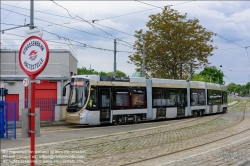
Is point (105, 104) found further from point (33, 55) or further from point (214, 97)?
point (214, 97)

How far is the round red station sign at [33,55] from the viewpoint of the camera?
5.54m

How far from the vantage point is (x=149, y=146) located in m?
13.6

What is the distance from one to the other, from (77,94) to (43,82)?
7.16m

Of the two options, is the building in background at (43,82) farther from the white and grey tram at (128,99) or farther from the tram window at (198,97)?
the tram window at (198,97)

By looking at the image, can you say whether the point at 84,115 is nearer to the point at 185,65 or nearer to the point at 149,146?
the point at 149,146

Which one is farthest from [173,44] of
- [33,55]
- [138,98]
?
[33,55]

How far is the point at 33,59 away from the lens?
5625 mm

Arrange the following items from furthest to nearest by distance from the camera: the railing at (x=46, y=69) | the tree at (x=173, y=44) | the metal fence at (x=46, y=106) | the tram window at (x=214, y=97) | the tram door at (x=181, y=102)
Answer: the tree at (x=173, y=44), the tram window at (x=214, y=97), the tram door at (x=181, y=102), the railing at (x=46, y=69), the metal fence at (x=46, y=106)

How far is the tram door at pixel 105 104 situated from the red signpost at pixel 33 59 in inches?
650

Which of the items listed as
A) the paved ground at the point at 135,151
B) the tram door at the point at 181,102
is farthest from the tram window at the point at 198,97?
the paved ground at the point at 135,151

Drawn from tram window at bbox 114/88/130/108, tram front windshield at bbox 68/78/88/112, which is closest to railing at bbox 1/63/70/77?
tram front windshield at bbox 68/78/88/112

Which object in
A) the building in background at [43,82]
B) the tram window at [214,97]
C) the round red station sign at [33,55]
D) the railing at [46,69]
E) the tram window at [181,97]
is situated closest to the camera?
the round red station sign at [33,55]

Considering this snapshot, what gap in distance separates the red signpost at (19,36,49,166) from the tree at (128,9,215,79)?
106 ft

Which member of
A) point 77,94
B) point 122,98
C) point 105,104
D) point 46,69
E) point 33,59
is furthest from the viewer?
point 46,69
